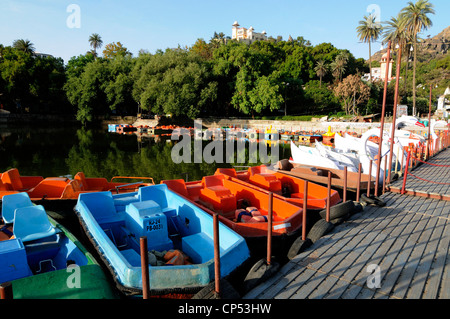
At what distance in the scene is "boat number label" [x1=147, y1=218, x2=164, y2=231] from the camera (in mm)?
6914

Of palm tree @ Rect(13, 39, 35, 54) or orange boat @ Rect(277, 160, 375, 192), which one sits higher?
palm tree @ Rect(13, 39, 35, 54)

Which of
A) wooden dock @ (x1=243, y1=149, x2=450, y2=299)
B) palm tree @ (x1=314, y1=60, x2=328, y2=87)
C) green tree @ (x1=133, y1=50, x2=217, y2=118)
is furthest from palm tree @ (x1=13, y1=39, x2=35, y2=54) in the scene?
wooden dock @ (x1=243, y1=149, x2=450, y2=299)

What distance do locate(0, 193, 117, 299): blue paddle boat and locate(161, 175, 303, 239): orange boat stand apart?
10.6ft

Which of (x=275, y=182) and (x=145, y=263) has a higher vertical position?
(x=145, y=263)

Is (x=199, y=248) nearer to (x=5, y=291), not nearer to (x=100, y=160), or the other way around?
(x=5, y=291)

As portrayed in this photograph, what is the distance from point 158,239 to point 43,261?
2.39 meters

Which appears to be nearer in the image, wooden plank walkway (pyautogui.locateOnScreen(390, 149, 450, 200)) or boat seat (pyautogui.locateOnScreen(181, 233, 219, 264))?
boat seat (pyautogui.locateOnScreen(181, 233, 219, 264))

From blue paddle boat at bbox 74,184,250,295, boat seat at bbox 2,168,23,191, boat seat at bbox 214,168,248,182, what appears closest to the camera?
blue paddle boat at bbox 74,184,250,295

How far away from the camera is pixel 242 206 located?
9.88 meters

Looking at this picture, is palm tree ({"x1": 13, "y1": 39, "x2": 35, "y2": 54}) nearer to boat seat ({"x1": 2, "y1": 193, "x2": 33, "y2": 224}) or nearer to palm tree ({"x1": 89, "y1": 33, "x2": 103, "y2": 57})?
palm tree ({"x1": 89, "y1": 33, "x2": 103, "y2": 57})

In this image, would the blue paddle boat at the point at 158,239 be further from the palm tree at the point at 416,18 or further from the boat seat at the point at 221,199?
the palm tree at the point at 416,18

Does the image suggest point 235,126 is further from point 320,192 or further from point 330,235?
point 330,235

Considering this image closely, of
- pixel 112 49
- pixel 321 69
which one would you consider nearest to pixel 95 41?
pixel 112 49

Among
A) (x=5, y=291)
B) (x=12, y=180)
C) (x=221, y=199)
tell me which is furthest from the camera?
(x=12, y=180)
